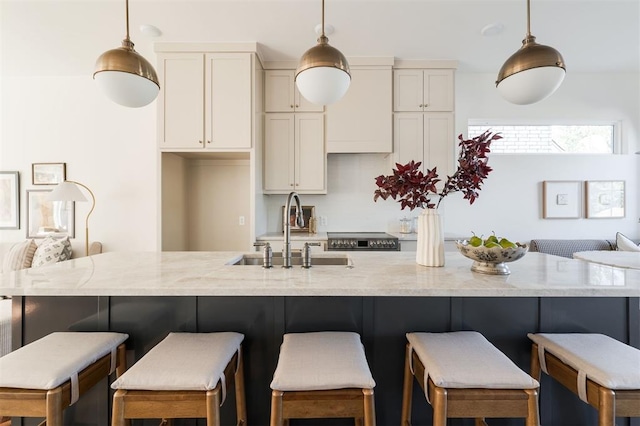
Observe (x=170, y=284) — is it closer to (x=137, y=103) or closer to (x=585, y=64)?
(x=137, y=103)

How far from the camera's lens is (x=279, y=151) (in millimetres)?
3324

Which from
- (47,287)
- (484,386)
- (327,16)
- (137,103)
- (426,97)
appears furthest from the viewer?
(426,97)

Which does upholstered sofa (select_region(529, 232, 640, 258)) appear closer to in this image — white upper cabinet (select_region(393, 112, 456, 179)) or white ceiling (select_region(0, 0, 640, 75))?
white upper cabinet (select_region(393, 112, 456, 179))

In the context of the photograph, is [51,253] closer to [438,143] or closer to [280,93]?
[280,93]

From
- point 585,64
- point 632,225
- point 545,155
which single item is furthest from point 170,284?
point 632,225

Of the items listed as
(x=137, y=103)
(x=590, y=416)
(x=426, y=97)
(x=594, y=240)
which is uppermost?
(x=426, y=97)

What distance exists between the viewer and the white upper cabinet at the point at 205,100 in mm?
2975

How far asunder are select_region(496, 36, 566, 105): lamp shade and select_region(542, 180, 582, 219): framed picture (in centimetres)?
271

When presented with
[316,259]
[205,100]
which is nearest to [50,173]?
[205,100]

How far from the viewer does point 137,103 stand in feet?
5.09

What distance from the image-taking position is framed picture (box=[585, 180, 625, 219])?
3629mm

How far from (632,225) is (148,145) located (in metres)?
5.88

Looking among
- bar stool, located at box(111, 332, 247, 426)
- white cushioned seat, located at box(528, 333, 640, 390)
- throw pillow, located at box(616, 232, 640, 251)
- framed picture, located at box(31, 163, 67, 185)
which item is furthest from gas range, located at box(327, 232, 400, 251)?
framed picture, located at box(31, 163, 67, 185)

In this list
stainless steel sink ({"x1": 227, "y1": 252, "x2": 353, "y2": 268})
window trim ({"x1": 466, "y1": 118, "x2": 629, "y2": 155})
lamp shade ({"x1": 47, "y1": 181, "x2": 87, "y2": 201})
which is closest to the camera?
stainless steel sink ({"x1": 227, "y1": 252, "x2": 353, "y2": 268})
